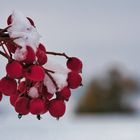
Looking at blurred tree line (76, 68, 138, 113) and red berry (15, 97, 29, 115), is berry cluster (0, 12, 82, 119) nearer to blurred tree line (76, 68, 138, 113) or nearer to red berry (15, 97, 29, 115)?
red berry (15, 97, 29, 115)

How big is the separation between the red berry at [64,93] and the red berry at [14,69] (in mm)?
72

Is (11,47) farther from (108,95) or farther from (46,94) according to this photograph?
(108,95)

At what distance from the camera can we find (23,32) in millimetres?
718

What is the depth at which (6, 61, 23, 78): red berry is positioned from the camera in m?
0.68

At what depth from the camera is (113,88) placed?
1214 centimetres

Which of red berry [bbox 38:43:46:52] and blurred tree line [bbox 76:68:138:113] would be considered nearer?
red berry [bbox 38:43:46:52]

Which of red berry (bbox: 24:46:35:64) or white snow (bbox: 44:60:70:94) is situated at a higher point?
red berry (bbox: 24:46:35:64)

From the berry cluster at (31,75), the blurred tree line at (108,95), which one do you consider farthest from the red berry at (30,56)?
the blurred tree line at (108,95)

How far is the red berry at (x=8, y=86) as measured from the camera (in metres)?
0.72

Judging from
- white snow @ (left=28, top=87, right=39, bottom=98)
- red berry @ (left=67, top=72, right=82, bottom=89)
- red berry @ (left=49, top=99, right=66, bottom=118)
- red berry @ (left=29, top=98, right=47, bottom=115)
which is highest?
red berry @ (left=67, top=72, right=82, bottom=89)

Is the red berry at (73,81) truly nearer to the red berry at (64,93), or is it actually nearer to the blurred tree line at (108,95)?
the red berry at (64,93)

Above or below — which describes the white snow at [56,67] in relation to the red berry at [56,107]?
above

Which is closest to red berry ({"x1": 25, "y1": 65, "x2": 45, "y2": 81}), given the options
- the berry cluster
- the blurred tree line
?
the berry cluster

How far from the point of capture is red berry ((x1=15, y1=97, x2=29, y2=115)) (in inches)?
28.9
